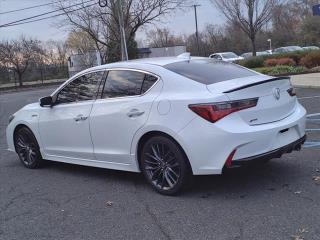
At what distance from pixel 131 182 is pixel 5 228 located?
6.10ft

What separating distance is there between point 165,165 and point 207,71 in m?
1.25

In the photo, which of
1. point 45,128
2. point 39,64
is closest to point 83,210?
point 45,128

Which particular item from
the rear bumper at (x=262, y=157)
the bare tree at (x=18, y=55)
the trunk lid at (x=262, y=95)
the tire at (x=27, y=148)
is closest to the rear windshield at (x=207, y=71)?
the trunk lid at (x=262, y=95)

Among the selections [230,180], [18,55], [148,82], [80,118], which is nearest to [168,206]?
[230,180]

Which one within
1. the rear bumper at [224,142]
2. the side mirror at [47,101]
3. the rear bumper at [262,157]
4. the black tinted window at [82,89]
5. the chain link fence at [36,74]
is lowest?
the chain link fence at [36,74]

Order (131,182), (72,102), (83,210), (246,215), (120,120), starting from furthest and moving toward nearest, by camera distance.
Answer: (72,102) < (131,182) < (120,120) < (83,210) < (246,215)

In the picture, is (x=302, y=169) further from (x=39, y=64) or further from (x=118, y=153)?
(x=39, y=64)

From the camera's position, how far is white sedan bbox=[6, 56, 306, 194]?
511 cm

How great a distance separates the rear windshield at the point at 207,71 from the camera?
5.67 m

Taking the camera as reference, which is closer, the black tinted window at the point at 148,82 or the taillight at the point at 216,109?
the taillight at the point at 216,109

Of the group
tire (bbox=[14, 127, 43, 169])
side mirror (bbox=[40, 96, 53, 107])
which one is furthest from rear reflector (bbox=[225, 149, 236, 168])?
tire (bbox=[14, 127, 43, 169])

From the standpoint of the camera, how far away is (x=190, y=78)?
561cm

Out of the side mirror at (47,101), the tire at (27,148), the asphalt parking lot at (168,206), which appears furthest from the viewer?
the tire at (27,148)

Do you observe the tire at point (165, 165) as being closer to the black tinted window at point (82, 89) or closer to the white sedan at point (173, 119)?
the white sedan at point (173, 119)
